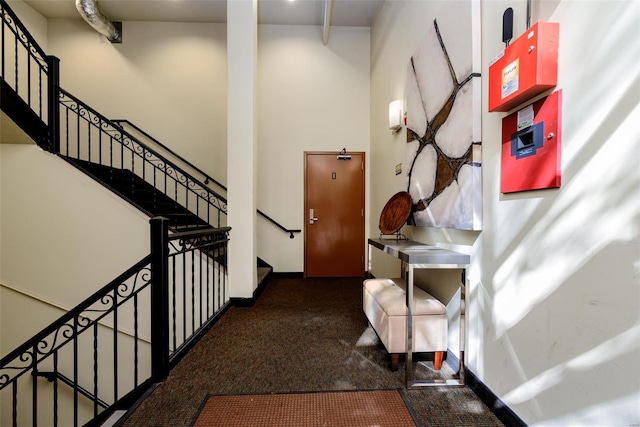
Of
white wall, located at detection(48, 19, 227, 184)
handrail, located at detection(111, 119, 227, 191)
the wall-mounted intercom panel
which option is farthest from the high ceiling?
the wall-mounted intercom panel

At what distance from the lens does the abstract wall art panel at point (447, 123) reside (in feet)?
5.64

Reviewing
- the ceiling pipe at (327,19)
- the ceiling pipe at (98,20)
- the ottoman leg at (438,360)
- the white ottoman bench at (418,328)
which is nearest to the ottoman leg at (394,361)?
the white ottoman bench at (418,328)

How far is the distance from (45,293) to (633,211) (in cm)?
469

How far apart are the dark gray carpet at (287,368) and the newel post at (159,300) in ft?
0.46

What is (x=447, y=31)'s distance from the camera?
79.5 inches

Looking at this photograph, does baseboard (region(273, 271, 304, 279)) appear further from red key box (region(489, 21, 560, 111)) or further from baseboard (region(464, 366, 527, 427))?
red key box (region(489, 21, 560, 111))

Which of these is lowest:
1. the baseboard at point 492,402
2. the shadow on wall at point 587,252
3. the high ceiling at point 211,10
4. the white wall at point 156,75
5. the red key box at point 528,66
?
the baseboard at point 492,402

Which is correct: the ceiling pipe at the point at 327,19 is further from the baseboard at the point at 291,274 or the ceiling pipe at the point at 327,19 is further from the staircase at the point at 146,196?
the baseboard at the point at 291,274

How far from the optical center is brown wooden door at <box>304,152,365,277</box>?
486 cm

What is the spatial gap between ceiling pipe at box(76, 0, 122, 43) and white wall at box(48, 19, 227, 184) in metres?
0.13

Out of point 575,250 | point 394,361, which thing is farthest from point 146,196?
point 575,250

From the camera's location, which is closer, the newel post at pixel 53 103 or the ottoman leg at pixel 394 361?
the ottoman leg at pixel 394 361

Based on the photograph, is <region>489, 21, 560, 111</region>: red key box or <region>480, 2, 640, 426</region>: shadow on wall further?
<region>489, 21, 560, 111</region>: red key box

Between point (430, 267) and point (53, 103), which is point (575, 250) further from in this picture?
point (53, 103)
